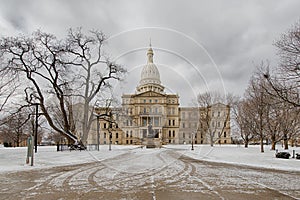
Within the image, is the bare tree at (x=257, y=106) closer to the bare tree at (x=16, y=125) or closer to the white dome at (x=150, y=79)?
the white dome at (x=150, y=79)

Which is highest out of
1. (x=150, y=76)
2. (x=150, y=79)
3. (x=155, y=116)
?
(x=150, y=76)

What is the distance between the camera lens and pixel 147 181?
488 inches

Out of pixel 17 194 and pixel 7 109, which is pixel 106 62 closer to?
pixel 7 109

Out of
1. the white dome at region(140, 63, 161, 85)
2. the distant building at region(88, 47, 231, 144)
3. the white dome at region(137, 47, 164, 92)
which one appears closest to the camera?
the white dome at region(137, 47, 164, 92)

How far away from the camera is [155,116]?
165ft

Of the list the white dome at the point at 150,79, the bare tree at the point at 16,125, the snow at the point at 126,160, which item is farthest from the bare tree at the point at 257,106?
the bare tree at the point at 16,125

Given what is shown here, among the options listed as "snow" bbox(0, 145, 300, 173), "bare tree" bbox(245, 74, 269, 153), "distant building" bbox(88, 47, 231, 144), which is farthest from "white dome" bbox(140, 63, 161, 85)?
"bare tree" bbox(245, 74, 269, 153)

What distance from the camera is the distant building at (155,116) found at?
112 feet

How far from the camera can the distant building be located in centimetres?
3406

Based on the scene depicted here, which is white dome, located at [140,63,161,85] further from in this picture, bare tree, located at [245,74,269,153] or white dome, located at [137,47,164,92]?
bare tree, located at [245,74,269,153]

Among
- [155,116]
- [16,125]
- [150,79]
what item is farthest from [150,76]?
[16,125]

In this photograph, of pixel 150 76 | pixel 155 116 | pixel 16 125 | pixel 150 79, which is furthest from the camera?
pixel 155 116

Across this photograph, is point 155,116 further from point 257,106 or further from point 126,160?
point 126,160

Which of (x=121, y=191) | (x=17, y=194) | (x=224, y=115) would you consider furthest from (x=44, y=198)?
(x=224, y=115)
